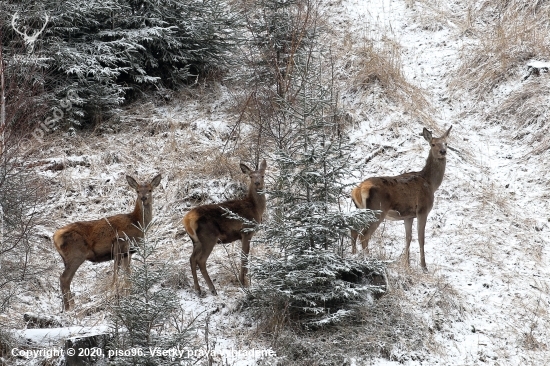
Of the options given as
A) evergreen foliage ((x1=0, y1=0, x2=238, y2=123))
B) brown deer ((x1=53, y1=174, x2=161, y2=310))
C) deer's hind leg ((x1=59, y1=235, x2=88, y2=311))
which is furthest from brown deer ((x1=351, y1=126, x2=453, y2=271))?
evergreen foliage ((x1=0, y1=0, x2=238, y2=123))

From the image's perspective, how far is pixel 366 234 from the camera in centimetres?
946

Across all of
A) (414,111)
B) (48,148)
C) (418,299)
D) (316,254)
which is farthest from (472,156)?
(48,148)

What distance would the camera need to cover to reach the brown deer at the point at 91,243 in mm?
8666

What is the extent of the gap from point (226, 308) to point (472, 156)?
5954 millimetres

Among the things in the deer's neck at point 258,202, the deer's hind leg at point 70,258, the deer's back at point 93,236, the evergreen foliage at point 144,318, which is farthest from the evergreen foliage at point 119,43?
the evergreen foliage at point 144,318

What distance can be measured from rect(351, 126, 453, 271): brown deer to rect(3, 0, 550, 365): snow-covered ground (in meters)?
0.38

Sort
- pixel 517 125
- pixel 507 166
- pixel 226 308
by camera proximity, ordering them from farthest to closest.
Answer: pixel 517 125
pixel 507 166
pixel 226 308

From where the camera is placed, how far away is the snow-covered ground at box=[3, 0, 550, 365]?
802cm

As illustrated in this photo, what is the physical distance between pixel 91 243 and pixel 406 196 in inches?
167

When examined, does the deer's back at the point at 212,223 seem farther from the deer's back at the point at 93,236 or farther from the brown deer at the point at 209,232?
the deer's back at the point at 93,236

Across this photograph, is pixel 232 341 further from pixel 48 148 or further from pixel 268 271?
pixel 48 148

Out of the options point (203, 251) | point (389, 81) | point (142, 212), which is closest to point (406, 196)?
point (203, 251)

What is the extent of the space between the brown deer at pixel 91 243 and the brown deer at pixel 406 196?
9.56ft

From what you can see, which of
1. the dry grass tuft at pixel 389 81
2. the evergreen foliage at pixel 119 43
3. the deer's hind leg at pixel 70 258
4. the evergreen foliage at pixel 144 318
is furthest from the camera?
the dry grass tuft at pixel 389 81
